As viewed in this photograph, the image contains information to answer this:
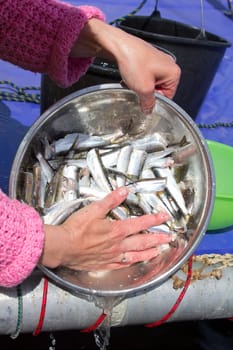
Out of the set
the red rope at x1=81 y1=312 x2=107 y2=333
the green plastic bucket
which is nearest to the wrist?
the red rope at x1=81 y1=312 x2=107 y2=333

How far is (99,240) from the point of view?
3.29 feet

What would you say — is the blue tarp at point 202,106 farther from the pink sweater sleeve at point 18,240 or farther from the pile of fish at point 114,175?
the pink sweater sleeve at point 18,240

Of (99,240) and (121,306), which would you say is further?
(121,306)

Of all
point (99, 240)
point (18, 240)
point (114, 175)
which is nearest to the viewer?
point (18, 240)

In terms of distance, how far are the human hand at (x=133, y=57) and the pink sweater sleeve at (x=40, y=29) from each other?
45 mm

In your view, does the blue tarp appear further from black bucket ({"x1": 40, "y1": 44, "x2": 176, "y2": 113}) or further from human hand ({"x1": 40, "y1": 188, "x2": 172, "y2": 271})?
human hand ({"x1": 40, "y1": 188, "x2": 172, "y2": 271})

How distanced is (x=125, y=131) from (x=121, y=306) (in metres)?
0.49

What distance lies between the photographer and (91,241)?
994mm

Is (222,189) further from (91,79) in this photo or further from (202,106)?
(202,106)

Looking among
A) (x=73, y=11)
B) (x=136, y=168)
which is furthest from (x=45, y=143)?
(x=73, y=11)

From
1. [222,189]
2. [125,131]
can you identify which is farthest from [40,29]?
[222,189]

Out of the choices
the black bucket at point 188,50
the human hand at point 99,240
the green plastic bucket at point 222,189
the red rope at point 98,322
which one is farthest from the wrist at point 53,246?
the black bucket at point 188,50

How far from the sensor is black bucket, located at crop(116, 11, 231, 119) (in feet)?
5.58

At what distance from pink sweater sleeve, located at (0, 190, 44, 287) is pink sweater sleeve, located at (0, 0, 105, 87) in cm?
39
